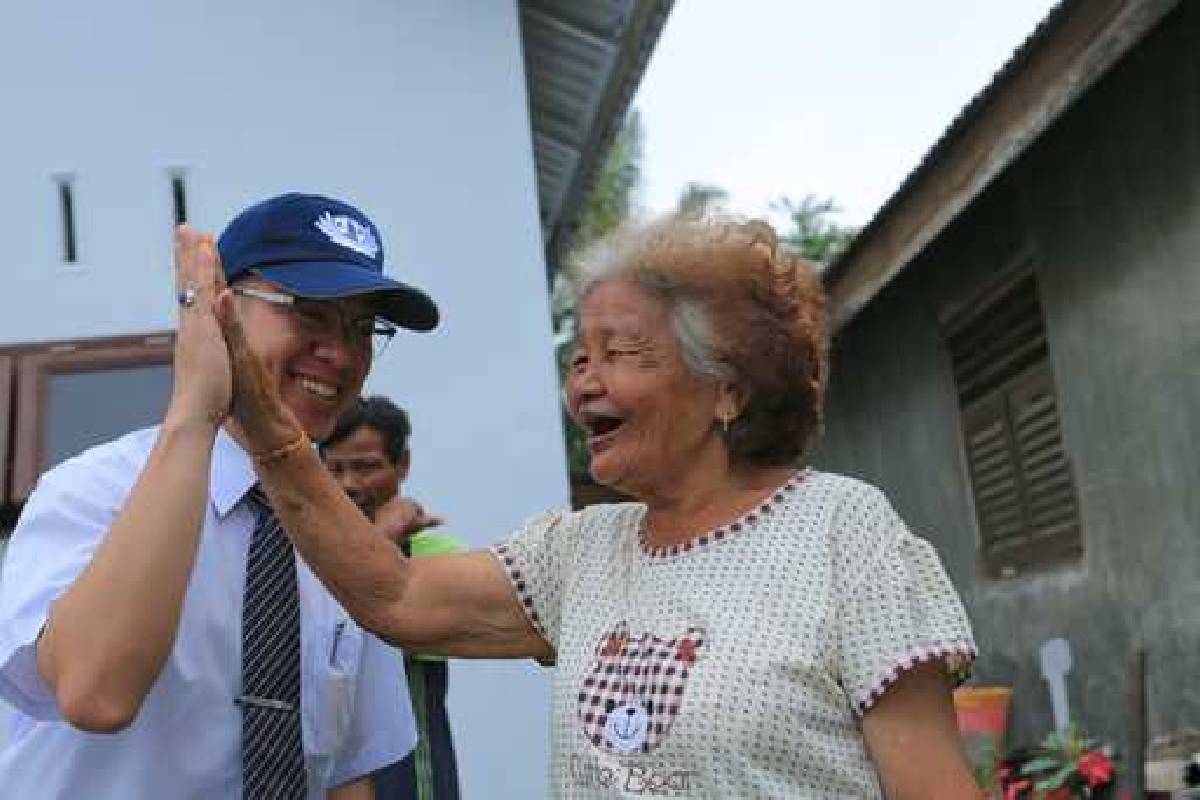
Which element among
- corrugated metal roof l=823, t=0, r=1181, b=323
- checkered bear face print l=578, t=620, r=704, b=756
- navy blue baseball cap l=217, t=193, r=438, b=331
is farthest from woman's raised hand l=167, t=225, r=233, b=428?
corrugated metal roof l=823, t=0, r=1181, b=323

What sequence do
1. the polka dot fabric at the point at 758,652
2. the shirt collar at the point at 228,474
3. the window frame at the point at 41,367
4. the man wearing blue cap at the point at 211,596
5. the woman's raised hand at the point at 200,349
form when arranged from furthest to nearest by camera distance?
1. the window frame at the point at 41,367
2. the shirt collar at the point at 228,474
3. the polka dot fabric at the point at 758,652
4. the woman's raised hand at the point at 200,349
5. the man wearing blue cap at the point at 211,596

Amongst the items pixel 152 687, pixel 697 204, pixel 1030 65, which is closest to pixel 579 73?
pixel 1030 65

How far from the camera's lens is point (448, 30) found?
6.25 metres

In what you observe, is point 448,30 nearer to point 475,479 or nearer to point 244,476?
point 475,479

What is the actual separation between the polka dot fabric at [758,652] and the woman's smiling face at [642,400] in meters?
0.12

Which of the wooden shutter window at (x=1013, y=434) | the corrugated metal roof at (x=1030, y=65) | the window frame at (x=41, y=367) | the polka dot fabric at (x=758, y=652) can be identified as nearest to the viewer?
the polka dot fabric at (x=758, y=652)

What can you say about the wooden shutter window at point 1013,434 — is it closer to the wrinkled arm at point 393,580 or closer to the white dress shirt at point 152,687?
the wrinkled arm at point 393,580

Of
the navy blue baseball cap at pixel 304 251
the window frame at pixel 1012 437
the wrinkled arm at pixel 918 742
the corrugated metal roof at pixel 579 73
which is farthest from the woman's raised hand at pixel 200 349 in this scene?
the window frame at pixel 1012 437

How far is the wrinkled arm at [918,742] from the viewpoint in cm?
179

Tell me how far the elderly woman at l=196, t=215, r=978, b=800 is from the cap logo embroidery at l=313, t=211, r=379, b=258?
264mm

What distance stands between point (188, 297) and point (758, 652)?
0.78 meters

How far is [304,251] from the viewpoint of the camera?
2029mm

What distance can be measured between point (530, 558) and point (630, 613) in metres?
0.26

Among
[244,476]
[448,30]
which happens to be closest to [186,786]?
[244,476]
